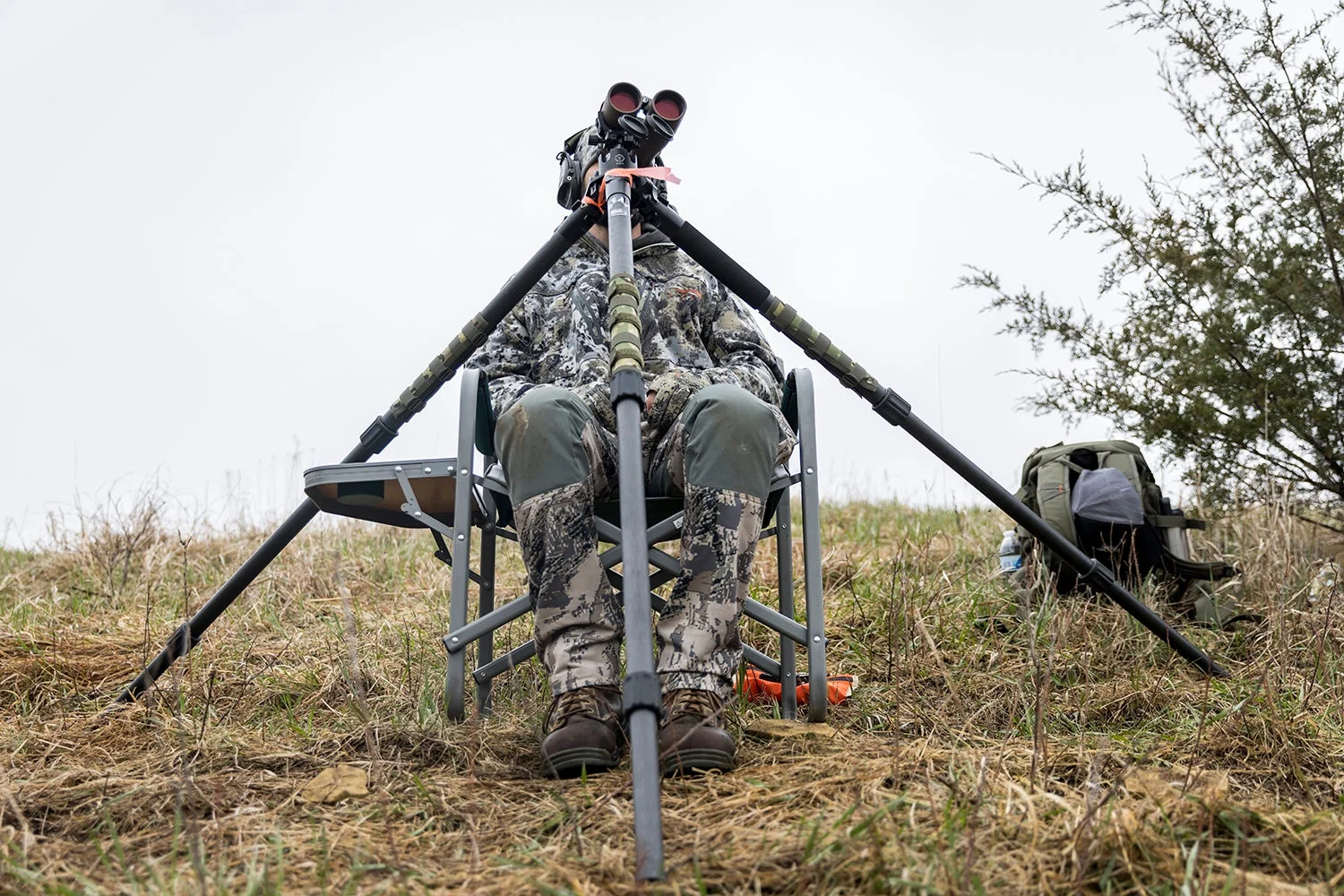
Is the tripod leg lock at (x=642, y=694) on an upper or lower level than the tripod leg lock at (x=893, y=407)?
lower

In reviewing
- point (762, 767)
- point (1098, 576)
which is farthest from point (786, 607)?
point (1098, 576)

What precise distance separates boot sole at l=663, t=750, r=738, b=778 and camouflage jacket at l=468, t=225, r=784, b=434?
104cm

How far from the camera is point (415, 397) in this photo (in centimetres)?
298

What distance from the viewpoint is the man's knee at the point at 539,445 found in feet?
8.25

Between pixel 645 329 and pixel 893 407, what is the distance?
0.73 meters

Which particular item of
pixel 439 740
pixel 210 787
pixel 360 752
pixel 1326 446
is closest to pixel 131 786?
pixel 210 787

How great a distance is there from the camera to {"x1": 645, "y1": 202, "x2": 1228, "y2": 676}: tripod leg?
110 inches

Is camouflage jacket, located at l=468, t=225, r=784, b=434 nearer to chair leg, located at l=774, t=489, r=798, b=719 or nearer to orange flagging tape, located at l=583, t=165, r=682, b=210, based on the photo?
chair leg, located at l=774, t=489, r=798, b=719

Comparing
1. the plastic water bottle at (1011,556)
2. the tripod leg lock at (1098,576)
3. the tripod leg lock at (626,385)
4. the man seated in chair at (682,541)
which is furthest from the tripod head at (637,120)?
the plastic water bottle at (1011,556)

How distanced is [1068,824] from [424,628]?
106 inches

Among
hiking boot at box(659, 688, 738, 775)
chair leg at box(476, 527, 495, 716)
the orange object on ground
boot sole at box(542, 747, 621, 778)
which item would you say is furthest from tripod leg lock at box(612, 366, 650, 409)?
the orange object on ground

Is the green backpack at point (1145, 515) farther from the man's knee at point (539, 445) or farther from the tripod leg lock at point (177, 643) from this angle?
the tripod leg lock at point (177, 643)

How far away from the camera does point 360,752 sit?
8.55ft

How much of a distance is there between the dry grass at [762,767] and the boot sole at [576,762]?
2.4 inches
